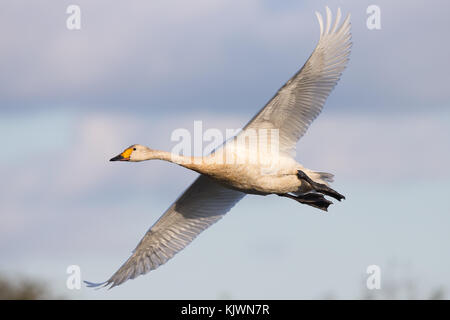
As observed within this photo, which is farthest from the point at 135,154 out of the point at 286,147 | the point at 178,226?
the point at 286,147

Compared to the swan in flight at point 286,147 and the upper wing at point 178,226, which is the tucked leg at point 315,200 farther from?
the upper wing at point 178,226

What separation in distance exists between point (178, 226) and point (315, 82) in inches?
151

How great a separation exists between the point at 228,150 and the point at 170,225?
2.54 meters

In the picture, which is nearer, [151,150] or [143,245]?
[151,150]

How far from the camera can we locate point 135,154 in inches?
686

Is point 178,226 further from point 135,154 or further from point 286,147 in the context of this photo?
point 286,147

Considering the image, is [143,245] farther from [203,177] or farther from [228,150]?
[228,150]

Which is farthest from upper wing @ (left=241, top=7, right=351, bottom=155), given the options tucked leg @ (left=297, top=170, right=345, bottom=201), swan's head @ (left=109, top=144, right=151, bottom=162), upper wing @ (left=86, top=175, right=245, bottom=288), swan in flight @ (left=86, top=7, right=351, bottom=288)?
upper wing @ (left=86, top=175, right=245, bottom=288)

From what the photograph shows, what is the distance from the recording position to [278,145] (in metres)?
17.4

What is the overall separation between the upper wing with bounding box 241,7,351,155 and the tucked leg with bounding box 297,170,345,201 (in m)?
0.90

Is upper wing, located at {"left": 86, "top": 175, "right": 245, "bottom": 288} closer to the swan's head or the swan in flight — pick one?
the swan in flight

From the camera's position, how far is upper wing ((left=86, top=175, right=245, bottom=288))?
18656 millimetres

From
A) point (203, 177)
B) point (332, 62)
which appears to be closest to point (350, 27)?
point (332, 62)
